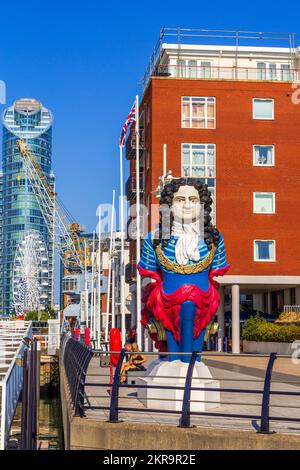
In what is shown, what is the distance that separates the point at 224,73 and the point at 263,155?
6.22 m

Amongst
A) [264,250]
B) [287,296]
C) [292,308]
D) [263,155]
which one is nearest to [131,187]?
[263,155]

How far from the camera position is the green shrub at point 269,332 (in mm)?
41562

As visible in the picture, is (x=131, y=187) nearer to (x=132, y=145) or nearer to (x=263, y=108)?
Result: (x=132, y=145)

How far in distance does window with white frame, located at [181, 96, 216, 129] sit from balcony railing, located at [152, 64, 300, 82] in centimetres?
185

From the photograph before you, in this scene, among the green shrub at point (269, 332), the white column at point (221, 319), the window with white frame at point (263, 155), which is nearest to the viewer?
the green shrub at point (269, 332)

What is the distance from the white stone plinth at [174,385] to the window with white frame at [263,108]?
38271mm

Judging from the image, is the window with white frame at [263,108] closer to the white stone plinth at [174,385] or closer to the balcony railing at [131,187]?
the balcony railing at [131,187]

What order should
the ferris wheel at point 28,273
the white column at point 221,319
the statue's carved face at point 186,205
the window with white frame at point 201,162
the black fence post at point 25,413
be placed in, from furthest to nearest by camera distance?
the ferris wheel at point 28,273, the white column at point 221,319, the window with white frame at point 201,162, the statue's carved face at point 186,205, the black fence post at point 25,413

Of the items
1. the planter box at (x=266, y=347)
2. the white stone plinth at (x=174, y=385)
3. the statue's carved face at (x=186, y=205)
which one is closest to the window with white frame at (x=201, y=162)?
the planter box at (x=266, y=347)

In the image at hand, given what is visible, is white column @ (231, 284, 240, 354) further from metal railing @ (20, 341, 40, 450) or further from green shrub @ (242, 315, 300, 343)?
metal railing @ (20, 341, 40, 450)

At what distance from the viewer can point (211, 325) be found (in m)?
15.8

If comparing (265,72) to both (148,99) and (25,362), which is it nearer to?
(148,99)

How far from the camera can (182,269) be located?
50.4 feet

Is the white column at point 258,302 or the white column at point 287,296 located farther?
the white column at point 258,302
